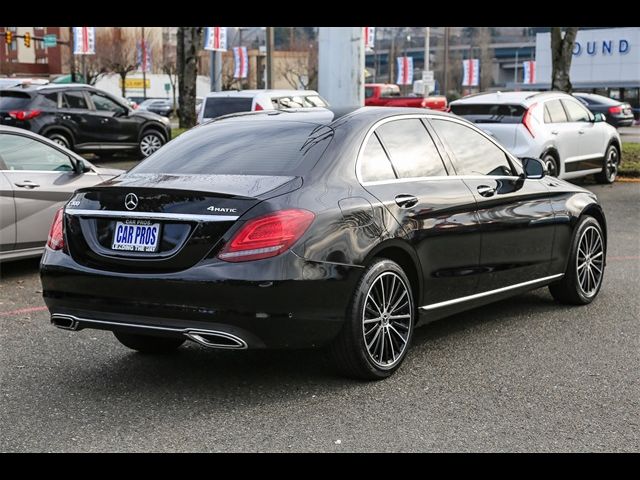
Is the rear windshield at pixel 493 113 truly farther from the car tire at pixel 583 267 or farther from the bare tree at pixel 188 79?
the bare tree at pixel 188 79

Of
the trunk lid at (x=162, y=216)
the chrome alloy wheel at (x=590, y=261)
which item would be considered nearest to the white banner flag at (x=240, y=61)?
the chrome alloy wheel at (x=590, y=261)

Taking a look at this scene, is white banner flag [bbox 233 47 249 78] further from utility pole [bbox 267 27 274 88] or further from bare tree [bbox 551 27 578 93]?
bare tree [bbox 551 27 578 93]

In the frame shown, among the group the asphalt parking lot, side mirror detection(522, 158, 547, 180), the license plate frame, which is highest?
side mirror detection(522, 158, 547, 180)

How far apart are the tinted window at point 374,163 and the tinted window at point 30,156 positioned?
4436mm

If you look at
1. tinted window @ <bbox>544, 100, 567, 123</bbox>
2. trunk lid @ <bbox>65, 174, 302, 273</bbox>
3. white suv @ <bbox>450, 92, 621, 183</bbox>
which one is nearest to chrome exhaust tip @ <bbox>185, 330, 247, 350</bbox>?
trunk lid @ <bbox>65, 174, 302, 273</bbox>

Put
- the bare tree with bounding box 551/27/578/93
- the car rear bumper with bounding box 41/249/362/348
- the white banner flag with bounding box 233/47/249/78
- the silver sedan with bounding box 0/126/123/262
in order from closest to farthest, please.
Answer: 1. the car rear bumper with bounding box 41/249/362/348
2. the silver sedan with bounding box 0/126/123/262
3. the bare tree with bounding box 551/27/578/93
4. the white banner flag with bounding box 233/47/249/78

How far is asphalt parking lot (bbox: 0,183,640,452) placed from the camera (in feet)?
15.3

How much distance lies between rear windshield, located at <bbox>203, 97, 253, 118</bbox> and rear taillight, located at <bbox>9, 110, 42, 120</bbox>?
383 cm

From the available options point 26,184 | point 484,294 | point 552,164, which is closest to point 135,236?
point 484,294

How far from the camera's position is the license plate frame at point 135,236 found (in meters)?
5.21

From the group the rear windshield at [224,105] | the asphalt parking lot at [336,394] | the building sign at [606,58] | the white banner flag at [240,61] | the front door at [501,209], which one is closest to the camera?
the asphalt parking lot at [336,394]

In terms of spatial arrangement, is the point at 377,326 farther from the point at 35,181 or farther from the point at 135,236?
the point at 35,181
